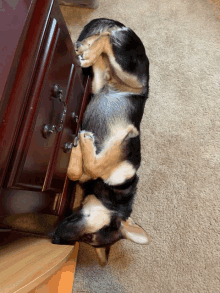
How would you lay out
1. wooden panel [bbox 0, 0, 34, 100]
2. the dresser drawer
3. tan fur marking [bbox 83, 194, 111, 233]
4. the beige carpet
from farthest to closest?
the beige carpet → tan fur marking [bbox 83, 194, 111, 233] → the dresser drawer → wooden panel [bbox 0, 0, 34, 100]

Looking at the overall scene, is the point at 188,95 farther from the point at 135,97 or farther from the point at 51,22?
the point at 51,22

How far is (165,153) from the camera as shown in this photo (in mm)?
2227

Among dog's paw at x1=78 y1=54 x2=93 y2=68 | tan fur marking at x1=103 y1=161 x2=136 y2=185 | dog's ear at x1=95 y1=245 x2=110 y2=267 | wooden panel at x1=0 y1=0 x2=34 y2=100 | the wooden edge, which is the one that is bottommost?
the wooden edge

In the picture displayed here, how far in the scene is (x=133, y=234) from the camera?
158 cm

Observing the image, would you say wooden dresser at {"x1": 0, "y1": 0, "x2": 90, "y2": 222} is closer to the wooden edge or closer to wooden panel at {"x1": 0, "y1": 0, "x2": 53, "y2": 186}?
wooden panel at {"x1": 0, "y1": 0, "x2": 53, "y2": 186}

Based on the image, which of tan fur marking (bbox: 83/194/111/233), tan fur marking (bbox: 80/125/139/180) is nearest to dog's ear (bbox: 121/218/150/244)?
tan fur marking (bbox: 83/194/111/233)

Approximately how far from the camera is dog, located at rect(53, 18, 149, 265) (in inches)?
62.2

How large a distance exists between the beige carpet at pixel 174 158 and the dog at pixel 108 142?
388mm

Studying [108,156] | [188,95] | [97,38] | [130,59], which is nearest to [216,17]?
[188,95]

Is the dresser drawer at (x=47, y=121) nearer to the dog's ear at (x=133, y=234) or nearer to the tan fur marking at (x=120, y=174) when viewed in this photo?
the tan fur marking at (x=120, y=174)

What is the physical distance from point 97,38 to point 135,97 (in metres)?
0.57

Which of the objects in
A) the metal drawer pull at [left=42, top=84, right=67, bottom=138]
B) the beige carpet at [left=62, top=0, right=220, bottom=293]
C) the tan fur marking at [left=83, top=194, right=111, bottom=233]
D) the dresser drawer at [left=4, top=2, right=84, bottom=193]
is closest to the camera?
the dresser drawer at [left=4, top=2, right=84, bottom=193]

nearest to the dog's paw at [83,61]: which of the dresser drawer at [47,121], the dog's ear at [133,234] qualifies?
the dresser drawer at [47,121]

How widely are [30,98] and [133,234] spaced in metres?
1.22
